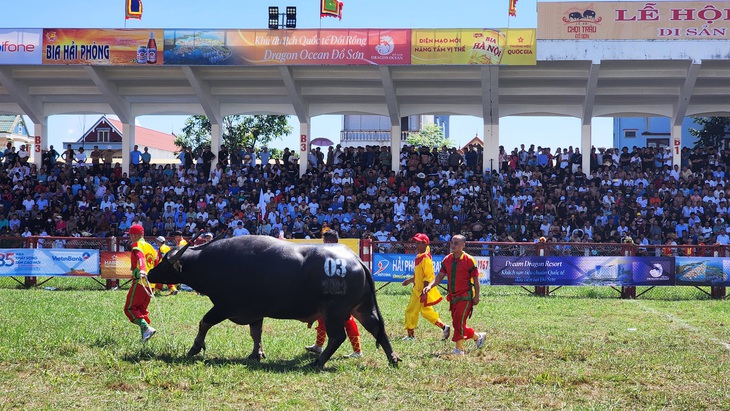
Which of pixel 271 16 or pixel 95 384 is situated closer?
pixel 95 384

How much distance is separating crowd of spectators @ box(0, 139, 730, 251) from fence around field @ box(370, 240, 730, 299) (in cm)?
434

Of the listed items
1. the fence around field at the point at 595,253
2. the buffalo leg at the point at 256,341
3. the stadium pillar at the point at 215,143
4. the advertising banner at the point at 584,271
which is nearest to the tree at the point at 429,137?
the stadium pillar at the point at 215,143

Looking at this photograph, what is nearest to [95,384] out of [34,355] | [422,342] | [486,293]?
[34,355]

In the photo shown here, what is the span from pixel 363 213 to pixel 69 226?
10.3m

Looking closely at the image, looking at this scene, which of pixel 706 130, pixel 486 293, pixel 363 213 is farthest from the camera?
pixel 706 130

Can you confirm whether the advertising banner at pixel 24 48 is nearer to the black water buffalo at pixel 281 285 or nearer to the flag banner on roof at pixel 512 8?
the flag banner on roof at pixel 512 8

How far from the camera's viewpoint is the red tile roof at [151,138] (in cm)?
8044

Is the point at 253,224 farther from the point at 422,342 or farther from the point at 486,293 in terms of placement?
the point at 422,342

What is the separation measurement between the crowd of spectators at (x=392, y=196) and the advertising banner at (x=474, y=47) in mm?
3758

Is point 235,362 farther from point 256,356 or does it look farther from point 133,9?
point 133,9

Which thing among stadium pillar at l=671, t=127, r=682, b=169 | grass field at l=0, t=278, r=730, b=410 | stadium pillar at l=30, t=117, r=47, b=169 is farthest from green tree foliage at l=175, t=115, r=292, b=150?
grass field at l=0, t=278, r=730, b=410

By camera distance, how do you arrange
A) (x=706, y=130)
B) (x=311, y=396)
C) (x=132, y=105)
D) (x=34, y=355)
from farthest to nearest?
1. (x=706, y=130)
2. (x=132, y=105)
3. (x=34, y=355)
4. (x=311, y=396)

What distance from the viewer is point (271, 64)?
3062 cm

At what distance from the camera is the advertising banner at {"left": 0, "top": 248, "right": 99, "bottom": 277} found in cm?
2222
